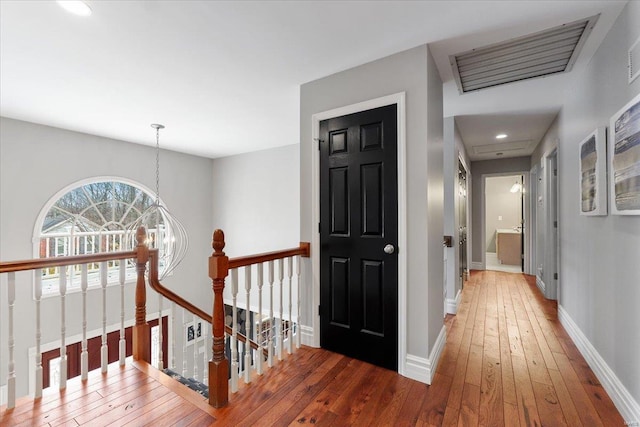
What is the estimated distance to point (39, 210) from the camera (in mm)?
3658

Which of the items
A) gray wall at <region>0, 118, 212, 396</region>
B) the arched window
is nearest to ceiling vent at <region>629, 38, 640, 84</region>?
gray wall at <region>0, 118, 212, 396</region>

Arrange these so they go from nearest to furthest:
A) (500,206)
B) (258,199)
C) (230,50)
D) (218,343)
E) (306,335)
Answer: (218,343) → (230,50) → (306,335) → (258,199) → (500,206)

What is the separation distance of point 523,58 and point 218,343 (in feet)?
10.3

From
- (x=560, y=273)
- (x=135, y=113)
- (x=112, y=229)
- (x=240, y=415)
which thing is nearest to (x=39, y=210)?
(x=112, y=229)

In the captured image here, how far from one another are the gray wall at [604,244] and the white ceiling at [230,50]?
206 mm

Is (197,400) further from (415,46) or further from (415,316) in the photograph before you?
(415,46)

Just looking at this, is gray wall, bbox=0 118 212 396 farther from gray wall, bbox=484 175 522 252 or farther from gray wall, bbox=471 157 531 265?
gray wall, bbox=484 175 522 252

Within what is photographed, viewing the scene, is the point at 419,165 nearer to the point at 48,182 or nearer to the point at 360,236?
the point at 360,236

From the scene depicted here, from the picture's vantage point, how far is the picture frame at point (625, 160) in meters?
1.48

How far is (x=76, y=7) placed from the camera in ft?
5.44

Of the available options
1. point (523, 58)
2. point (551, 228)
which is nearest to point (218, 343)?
point (523, 58)

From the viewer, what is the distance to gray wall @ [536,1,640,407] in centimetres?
158

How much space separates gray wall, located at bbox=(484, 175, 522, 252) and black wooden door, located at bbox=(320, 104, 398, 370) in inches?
261

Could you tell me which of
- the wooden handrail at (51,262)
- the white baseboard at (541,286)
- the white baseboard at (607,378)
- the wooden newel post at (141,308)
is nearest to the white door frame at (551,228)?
the white baseboard at (541,286)
